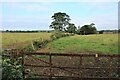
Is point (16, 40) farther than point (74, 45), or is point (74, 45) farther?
point (16, 40)

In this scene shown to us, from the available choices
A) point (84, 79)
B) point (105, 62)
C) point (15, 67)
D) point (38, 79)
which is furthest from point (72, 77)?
point (105, 62)

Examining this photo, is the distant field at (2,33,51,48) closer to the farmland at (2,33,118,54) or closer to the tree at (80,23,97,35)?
the farmland at (2,33,118,54)

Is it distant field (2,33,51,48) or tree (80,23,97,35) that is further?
tree (80,23,97,35)

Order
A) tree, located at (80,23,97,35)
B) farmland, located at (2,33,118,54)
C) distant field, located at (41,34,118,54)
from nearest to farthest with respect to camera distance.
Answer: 1. distant field, located at (41,34,118,54)
2. farmland, located at (2,33,118,54)
3. tree, located at (80,23,97,35)

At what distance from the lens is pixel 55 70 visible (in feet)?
Result: 39.3

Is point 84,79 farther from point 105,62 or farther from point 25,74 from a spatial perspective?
point 105,62

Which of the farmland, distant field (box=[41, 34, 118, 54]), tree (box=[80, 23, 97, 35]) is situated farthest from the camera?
tree (box=[80, 23, 97, 35])

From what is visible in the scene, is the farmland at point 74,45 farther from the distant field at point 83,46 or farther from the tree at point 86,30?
the tree at point 86,30

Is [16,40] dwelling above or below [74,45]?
above

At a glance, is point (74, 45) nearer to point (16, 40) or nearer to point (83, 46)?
point (83, 46)

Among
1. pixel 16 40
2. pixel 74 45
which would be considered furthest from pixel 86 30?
pixel 74 45

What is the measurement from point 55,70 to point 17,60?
1.97 meters

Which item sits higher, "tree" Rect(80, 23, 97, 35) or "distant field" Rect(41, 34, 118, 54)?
"tree" Rect(80, 23, 97, 35)

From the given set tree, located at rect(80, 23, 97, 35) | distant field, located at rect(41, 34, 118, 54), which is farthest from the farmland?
tree, located at rect(80, 23, 97, 35)
